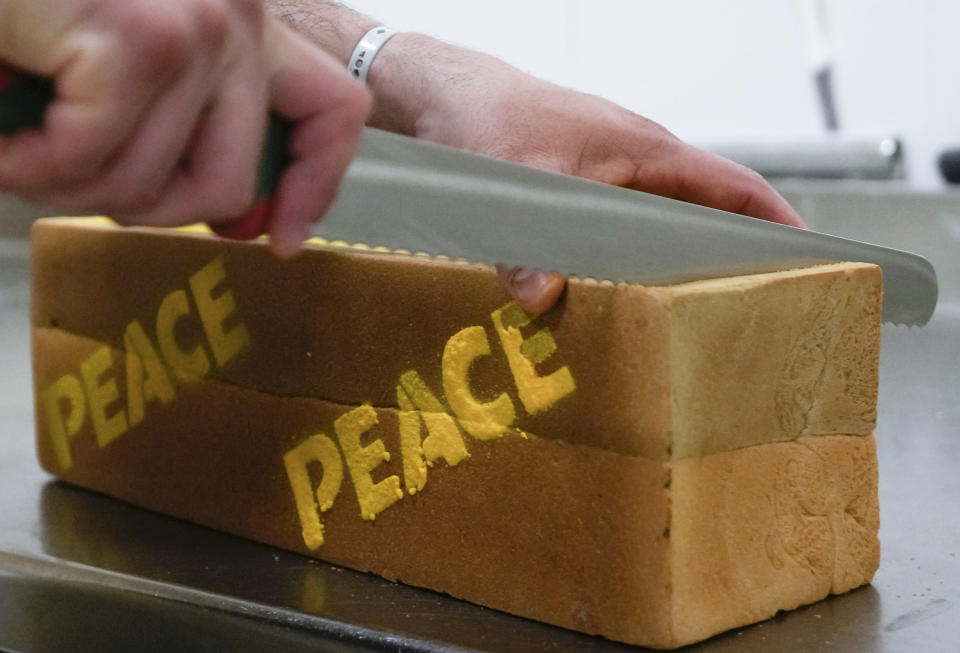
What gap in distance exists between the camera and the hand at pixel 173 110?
0.39m

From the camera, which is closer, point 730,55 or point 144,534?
point 144,534

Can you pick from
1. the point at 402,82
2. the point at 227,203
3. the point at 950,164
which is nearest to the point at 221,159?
the point at 227,203

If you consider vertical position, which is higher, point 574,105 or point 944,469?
point 574,105

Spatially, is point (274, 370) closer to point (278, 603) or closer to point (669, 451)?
point (278, 603)

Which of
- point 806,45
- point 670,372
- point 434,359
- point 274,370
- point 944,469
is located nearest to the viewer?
point 670,372

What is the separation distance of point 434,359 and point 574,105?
226mm

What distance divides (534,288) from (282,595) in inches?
10.5

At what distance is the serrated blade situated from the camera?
0.59m

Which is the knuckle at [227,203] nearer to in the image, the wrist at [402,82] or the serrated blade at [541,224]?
the serrated blade at [541,224]

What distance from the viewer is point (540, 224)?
669 millimetres

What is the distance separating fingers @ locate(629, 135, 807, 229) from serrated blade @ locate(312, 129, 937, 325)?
93 millimetres

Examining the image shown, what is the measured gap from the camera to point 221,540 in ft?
2.98

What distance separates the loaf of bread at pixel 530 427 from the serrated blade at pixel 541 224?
0.8 inches

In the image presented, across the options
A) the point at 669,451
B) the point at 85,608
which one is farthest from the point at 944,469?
the point at 85,608
